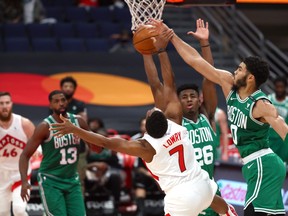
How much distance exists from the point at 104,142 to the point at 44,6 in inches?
404

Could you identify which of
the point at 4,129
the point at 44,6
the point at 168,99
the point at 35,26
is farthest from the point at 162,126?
the point at 44,6

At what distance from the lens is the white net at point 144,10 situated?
6.95 m

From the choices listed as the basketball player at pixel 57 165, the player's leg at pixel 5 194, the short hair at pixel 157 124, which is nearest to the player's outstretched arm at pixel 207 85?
the short hair at pixel 157 124

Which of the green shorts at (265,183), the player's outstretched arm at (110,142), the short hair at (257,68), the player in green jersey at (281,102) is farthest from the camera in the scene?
the player in green jersey at (281,102)

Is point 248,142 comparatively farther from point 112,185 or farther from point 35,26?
point 35,26

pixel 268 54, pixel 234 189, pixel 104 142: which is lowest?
pixel 234 189

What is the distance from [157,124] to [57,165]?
2.23 metres

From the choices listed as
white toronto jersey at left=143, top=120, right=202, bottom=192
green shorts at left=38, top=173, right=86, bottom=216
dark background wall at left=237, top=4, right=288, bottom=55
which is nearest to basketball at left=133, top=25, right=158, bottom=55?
white toronto jersey at left=143, top=120, right=202, bottom=192

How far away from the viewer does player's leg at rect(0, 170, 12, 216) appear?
8.74 metres

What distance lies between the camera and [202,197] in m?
6.39

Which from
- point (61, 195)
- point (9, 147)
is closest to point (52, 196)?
point (61, 195)

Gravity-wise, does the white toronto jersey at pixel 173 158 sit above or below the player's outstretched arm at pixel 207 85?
below

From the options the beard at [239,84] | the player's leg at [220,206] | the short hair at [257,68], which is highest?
the short hair at [257,68]

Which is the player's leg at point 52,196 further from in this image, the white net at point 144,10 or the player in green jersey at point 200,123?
the white net at point 144,10
